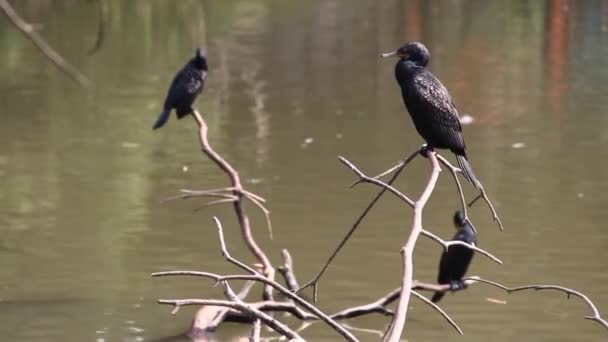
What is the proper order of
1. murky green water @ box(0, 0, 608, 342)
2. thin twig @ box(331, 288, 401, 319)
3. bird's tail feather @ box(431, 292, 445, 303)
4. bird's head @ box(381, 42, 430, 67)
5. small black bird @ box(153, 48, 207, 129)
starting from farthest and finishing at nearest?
1. small black bird @ box(153, 48, 207, 129)
2. murky green water @ box(0, 0, 608, 342)
3. bird's tail feather @ box(431, 292, 445, 303)
4. thin twig @ box(331, 288, 401, 319)
5. bird's head @ box(381, 42, 430, 67)

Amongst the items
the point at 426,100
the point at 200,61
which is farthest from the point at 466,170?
the point at 200,61

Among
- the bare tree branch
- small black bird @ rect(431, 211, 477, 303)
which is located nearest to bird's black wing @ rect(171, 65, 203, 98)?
the bare tree branch

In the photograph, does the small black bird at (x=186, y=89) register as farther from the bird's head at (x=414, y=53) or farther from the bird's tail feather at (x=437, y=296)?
the bird's head at (x=414, y=53)

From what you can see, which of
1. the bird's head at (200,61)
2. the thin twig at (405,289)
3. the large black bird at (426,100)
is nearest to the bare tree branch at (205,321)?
the bird's head at (200,61)

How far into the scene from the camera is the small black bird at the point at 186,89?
7691 mm

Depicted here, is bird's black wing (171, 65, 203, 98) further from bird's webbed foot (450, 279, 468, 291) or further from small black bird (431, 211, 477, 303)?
bird's webbed foot (450, 279, 468, 291)

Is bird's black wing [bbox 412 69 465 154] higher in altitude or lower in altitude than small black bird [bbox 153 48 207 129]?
higher

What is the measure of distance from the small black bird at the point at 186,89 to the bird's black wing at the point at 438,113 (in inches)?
111

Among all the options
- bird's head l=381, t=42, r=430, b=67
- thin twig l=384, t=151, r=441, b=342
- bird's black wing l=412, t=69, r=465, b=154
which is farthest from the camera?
bird's black wing l=412, t=69, r=465, b=154

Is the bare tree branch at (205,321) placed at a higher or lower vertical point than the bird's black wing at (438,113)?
lower

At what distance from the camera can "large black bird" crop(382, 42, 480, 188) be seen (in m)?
4.74

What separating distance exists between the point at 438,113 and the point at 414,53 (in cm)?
25

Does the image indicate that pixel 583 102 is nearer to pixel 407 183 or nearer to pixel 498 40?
pixel 407 183

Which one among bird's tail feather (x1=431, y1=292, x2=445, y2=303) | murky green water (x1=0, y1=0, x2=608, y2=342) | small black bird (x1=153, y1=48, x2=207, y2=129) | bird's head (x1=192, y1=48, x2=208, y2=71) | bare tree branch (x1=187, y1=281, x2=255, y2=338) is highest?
bird's head (x1=192, y1=48, x2=208, y2=71)
